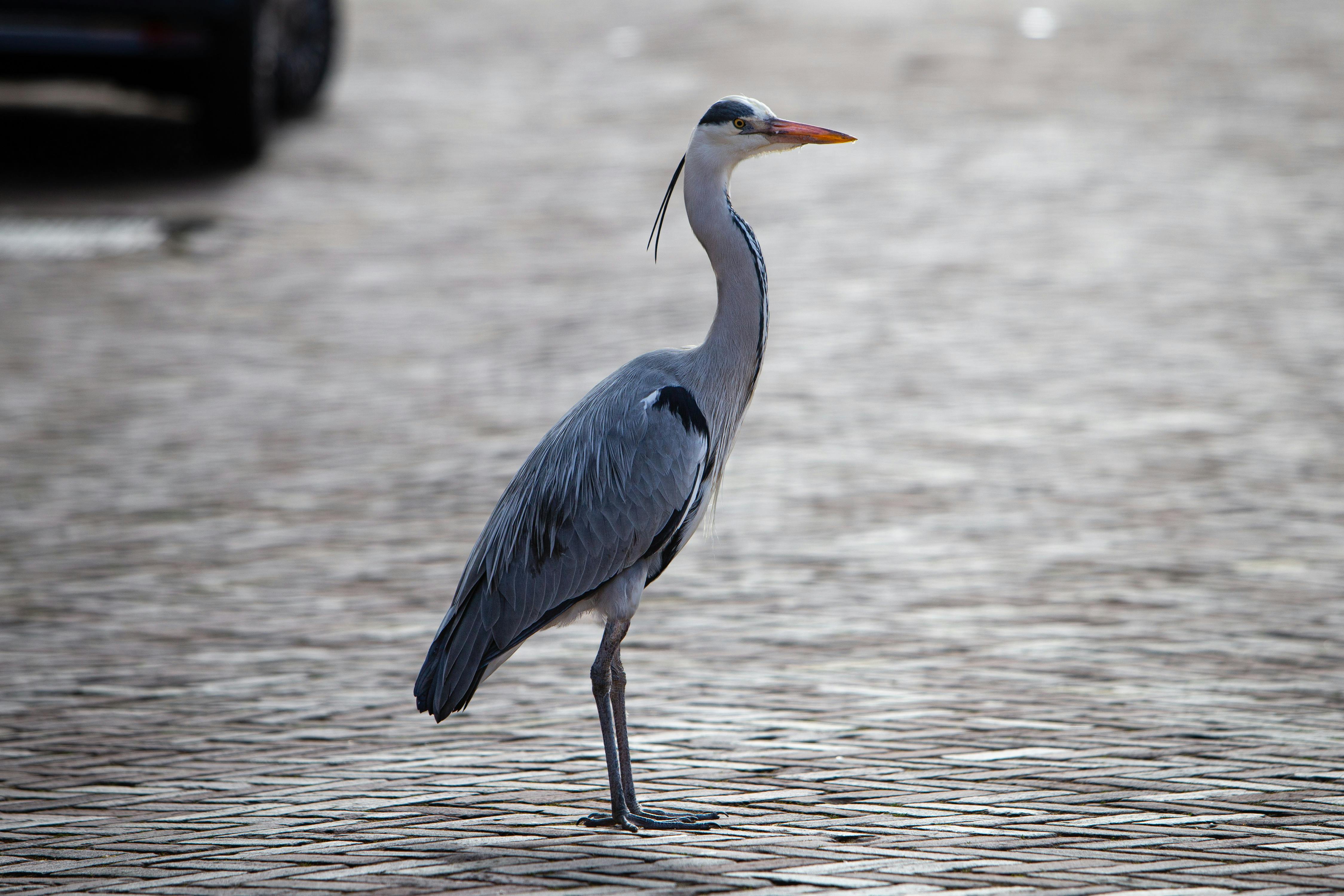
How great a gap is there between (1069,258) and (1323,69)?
6.67m

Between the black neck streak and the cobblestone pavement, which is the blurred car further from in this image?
the black neck streak

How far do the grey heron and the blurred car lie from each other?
331 inches

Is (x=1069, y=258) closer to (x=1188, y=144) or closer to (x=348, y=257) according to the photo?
(x=1188, y=144)

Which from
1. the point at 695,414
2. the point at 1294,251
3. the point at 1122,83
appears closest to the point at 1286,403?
the point at 1294,251

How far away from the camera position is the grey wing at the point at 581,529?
454 cm

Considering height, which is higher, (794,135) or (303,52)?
(303,52)

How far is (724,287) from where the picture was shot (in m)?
4.72

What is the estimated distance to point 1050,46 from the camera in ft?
57.6

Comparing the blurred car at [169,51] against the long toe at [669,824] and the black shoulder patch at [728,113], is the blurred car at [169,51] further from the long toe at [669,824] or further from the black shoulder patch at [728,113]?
the long toe at [669,824]

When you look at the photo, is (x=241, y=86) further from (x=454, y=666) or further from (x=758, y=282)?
(x=454, y=666)

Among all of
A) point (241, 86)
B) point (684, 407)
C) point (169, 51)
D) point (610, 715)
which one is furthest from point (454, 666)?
point (241, 86)

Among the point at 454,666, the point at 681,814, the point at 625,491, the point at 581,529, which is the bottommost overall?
the point at 681,814

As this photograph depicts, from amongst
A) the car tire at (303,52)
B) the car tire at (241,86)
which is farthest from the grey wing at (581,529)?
the car tire at (303,52)

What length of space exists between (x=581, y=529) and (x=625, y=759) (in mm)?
641
